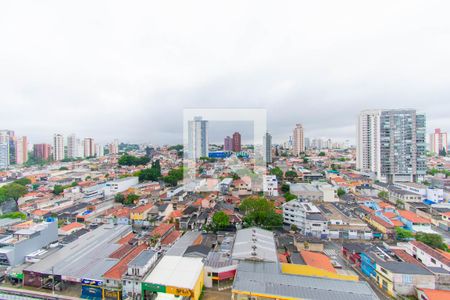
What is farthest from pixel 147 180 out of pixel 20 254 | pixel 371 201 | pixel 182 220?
pixel 371 201

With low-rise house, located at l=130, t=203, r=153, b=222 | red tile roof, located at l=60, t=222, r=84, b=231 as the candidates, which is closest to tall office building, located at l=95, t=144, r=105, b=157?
red tile roof, located at l=60, t=222, r=84, b=231

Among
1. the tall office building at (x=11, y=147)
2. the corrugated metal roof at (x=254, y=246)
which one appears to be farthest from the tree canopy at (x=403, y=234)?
the tall office building at (x=11, y=147)

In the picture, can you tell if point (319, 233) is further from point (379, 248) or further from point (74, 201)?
point (74, 201)

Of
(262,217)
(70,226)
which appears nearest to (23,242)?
(70,226)

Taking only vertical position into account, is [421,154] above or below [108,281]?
above

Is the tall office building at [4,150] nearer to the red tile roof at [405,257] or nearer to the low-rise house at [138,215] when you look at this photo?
the low-rise house at [138,215]
